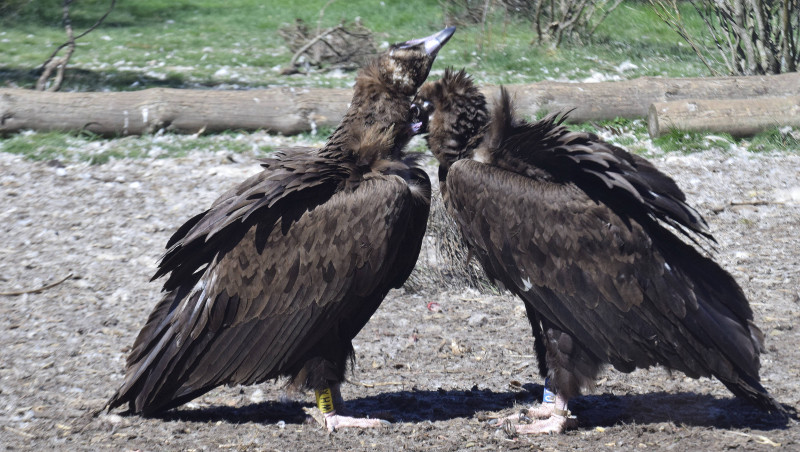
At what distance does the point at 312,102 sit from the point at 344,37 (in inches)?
147

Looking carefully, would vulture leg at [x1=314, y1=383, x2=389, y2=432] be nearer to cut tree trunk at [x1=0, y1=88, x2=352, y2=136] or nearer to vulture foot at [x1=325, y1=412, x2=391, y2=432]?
vulture foot at [x1=325, y1=412, x2=391, y2=432]

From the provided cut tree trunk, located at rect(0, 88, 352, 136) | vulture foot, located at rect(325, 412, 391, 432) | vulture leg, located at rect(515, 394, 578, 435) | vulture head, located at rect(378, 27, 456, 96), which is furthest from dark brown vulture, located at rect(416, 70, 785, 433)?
Result: cut tree trunk, located at rect(0, 88, 352, 136)

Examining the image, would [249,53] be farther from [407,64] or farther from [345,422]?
[345,422]

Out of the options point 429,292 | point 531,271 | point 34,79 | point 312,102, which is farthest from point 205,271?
point 34,79

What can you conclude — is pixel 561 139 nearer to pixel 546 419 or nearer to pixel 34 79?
pixel 546 419

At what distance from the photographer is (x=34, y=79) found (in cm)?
1090

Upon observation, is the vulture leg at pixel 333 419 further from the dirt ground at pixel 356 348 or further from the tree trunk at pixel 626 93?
the tree trunk at pixel 626 93

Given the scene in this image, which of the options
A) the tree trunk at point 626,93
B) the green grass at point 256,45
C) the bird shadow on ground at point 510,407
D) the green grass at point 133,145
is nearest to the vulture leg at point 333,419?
the bird shadow on ground at point 510,407

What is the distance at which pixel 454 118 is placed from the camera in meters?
4.29

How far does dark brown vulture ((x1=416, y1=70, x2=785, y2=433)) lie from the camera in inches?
151

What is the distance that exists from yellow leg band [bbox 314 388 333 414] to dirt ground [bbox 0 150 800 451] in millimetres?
116

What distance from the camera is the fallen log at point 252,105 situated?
8266mm

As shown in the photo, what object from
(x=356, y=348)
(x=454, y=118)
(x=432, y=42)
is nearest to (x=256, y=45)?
(x=356, y=348)

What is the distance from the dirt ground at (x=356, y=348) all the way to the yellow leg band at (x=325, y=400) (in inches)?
4.6
